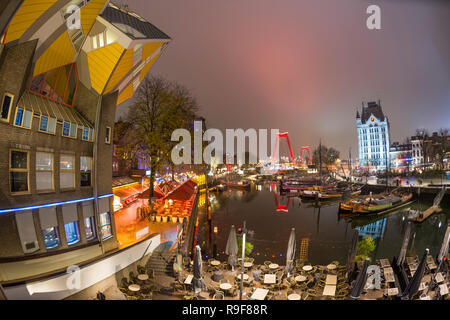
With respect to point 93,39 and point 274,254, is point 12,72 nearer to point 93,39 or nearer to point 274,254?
point 93,39

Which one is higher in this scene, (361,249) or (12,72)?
(12,72)

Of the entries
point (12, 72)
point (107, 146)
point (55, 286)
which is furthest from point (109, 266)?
point (12, 72)

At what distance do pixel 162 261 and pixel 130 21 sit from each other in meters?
12.3

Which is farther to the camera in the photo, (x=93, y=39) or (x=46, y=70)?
(x=93, y=39)

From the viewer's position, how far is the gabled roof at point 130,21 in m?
9.77

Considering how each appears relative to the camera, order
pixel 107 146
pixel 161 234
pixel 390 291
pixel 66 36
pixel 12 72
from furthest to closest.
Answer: pixel 161 234 < pixel 107 146 < pixel 390 291 < pixel 66 36 < pixel 12 72

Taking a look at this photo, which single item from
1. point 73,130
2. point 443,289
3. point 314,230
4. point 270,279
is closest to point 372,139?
point 314,230

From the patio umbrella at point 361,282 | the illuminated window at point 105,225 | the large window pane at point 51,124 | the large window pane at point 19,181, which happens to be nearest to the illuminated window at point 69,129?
the large window pane at point 51,124

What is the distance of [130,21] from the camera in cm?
1065

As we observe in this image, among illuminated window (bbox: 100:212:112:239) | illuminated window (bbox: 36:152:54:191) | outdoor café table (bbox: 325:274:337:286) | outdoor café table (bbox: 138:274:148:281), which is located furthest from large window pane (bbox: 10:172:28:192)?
outdoor café table (bbox: 325:274:337:286)

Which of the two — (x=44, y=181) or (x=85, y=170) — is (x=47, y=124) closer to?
(x=44, y=181)

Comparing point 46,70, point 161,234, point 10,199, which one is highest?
point 46,70

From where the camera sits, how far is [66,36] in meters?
8.63

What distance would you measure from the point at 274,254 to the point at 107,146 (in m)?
15.1
